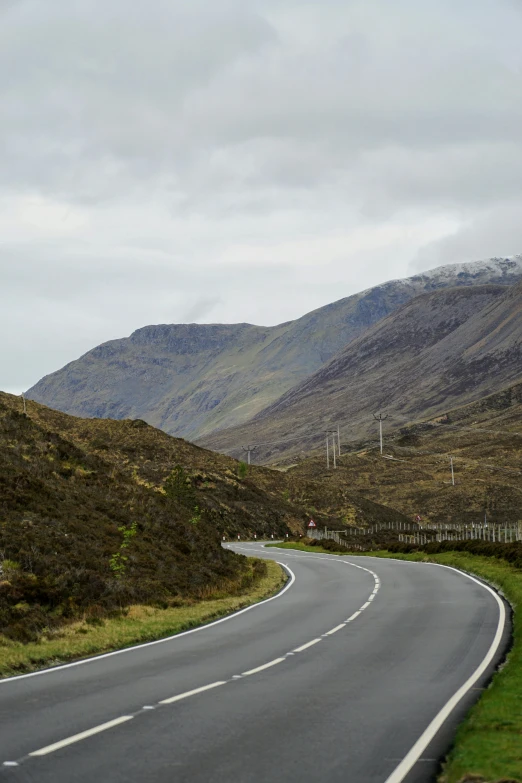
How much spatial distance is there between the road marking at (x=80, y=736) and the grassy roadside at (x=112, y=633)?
5180 millimetres

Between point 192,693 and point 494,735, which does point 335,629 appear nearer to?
point 192,693

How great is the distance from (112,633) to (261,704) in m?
9.01

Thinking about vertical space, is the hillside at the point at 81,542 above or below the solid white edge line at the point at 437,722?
above

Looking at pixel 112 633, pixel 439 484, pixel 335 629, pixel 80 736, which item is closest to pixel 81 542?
pixel 112 633

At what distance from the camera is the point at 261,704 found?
1236 centimetres

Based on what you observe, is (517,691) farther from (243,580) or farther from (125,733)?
(243,580)

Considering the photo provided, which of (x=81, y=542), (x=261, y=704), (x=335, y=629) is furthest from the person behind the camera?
(x=81, y=542)

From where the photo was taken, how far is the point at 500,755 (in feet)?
29.9

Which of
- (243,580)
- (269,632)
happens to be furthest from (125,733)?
(243,580)

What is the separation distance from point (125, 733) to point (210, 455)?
118 meters

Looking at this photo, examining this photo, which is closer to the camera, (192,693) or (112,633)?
(192,693)

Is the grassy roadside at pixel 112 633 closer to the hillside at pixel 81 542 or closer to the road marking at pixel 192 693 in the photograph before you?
the hillside at pixel 81 542

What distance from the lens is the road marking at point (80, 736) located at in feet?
31.2

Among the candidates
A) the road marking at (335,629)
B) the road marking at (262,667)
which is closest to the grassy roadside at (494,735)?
the road marking at (262,667)
